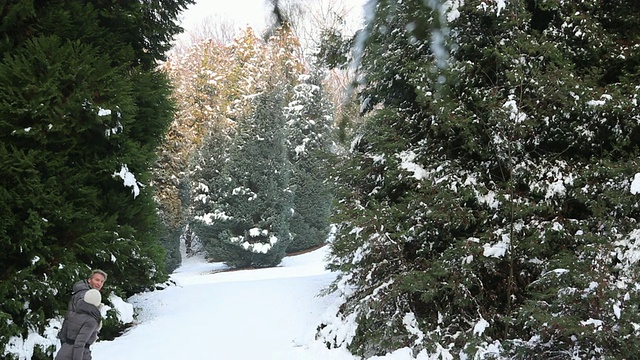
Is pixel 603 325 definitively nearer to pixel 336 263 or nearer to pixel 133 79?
pixel 336 263

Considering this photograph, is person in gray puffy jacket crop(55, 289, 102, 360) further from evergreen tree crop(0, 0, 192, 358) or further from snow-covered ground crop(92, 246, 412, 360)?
snow-covered ground crop(92, 246, 412, 360)

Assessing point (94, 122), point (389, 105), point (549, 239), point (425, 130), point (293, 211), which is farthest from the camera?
point (293, 211)

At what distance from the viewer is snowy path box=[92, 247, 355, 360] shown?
5.80 m

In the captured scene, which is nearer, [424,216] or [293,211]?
[424,216]

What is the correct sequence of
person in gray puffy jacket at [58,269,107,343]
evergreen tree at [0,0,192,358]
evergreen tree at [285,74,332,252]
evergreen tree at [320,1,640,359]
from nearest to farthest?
person in gray puffy jacket at [58,269,107,343] < evergreen tree at [320,1,640,359] < evergreen tree at [0,0,192,358] < evergreen tree at [285,74,332,252]

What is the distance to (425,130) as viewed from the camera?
605cm

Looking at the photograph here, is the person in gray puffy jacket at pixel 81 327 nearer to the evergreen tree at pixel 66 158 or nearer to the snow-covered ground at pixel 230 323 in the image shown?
the evergreen tree at pixel 66 158

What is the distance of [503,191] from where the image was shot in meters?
5.05

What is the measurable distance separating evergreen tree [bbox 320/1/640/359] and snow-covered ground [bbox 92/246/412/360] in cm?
70

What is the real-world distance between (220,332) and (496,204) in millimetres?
4099

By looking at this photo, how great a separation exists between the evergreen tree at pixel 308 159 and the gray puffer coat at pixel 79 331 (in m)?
17.2

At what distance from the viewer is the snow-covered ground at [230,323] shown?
579 cm

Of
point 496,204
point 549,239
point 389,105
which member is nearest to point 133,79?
point 389,105

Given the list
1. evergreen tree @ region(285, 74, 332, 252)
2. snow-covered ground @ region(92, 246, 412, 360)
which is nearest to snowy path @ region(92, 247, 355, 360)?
snow-covered ground @ region(92, 246, 412, 360)
